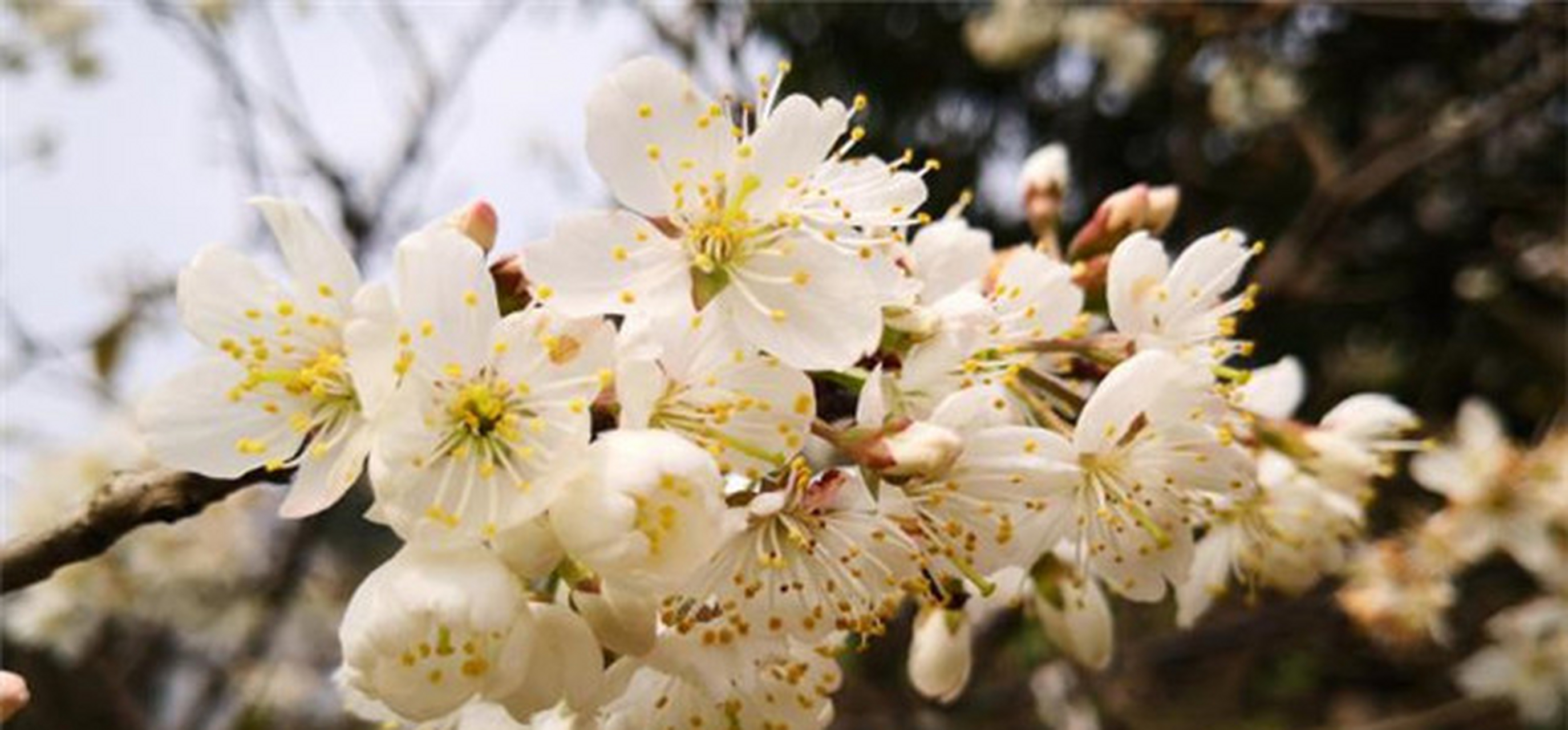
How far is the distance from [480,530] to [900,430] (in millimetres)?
232

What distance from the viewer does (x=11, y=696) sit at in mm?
745

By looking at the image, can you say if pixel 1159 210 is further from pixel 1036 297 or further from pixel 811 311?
pixel 811 311

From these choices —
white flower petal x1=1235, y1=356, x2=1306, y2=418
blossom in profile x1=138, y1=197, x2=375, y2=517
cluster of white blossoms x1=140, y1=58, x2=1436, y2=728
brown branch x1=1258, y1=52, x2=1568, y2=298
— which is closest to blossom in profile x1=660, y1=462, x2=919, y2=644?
cluster of white blossoms x1=140, y1=58, x2=1436, y2=728

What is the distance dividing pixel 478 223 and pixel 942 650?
50 centimetres

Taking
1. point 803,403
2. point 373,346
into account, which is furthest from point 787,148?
point 373,346

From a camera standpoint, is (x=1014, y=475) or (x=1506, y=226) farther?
(x=1506, y=226)

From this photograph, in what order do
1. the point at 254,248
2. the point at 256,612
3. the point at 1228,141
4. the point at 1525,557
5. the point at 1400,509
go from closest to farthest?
the point at 1525,557, the point at 1400,509, the point at 254,248, the point at 256,612, the point at 1228,141

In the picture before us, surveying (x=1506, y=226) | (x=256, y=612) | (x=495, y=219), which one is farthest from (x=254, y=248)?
(x=1506, y=226)

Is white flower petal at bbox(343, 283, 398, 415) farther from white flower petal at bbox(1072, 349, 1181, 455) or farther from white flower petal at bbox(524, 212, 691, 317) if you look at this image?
white flower petal at bbox(1072, 349, 1181, 455)

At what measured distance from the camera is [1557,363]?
3.44 metres

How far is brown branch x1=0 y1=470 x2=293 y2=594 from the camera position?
2.43ft

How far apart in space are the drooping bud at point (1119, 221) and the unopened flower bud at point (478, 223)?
50 cm

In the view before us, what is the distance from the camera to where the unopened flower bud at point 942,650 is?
100cm

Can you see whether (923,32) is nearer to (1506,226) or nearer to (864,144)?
(864,144)
